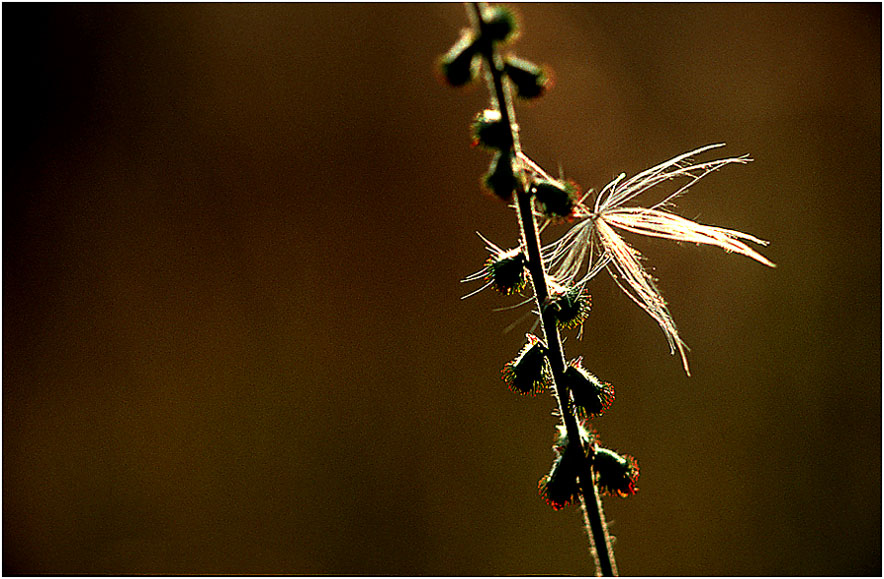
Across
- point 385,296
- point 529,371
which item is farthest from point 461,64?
point 385,296

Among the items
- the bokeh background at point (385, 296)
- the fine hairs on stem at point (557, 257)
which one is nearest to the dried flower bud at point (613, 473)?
the fine hairs on stem at point (557, 257)

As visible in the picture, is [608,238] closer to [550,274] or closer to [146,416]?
[550,274]

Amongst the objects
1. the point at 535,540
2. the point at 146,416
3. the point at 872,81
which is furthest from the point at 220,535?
the point at 872,81

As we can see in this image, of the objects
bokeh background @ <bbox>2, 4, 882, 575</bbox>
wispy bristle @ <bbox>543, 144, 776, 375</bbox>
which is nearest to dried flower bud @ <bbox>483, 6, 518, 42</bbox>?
wispy bristle @ <bbox>543, 144, 776, 375</bbox>

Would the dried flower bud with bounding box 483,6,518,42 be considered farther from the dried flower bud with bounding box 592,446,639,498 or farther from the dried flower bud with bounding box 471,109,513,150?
the dried flower bud with bounding box 592,446,639,498

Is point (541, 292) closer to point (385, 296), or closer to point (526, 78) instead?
point (526, 78)

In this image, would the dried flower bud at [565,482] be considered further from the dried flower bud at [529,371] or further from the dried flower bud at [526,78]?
the dried flower bud at [526,78]
